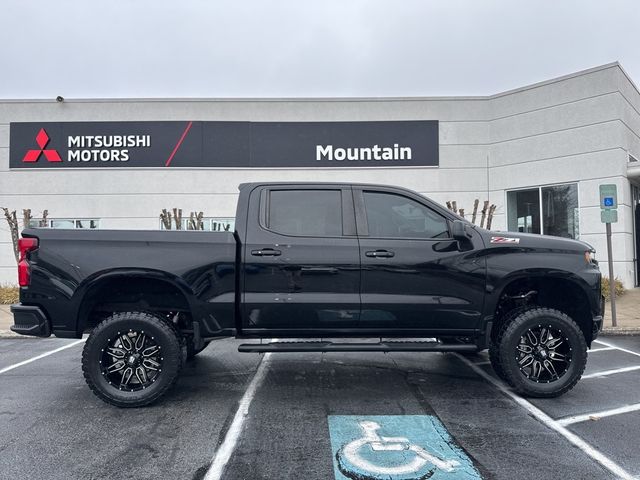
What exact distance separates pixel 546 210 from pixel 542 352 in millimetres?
9801

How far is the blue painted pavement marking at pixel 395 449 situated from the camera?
3020 mm

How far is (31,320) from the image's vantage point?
423 centimetres

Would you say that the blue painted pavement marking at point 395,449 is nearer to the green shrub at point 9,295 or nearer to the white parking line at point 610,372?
the white parking line at point 610,372

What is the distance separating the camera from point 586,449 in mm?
3389

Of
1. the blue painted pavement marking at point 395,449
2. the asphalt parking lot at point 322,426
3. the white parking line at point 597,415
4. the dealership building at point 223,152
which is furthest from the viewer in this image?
the dealership building at point 223,152

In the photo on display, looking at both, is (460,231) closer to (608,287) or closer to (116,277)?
(116,277)

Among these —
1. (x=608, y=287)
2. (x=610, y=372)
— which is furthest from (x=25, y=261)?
(x=608, y=287)

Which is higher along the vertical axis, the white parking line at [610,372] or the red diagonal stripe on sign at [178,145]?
the red diagonal stripe on sign at [178,145]

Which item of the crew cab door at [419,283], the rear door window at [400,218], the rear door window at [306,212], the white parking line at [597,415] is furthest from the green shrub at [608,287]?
the rear door window at [306,212]

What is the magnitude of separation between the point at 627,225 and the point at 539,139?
10.9 ft

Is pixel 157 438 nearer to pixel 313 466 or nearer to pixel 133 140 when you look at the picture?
pixel 313 466

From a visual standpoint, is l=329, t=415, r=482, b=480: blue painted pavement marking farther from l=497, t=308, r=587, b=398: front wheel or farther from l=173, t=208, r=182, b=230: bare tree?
l=173, t=208, r=182, b=230: bare tree

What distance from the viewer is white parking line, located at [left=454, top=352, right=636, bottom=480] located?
10.1 feet

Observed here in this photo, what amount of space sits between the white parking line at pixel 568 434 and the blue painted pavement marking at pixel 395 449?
36.2 inches
